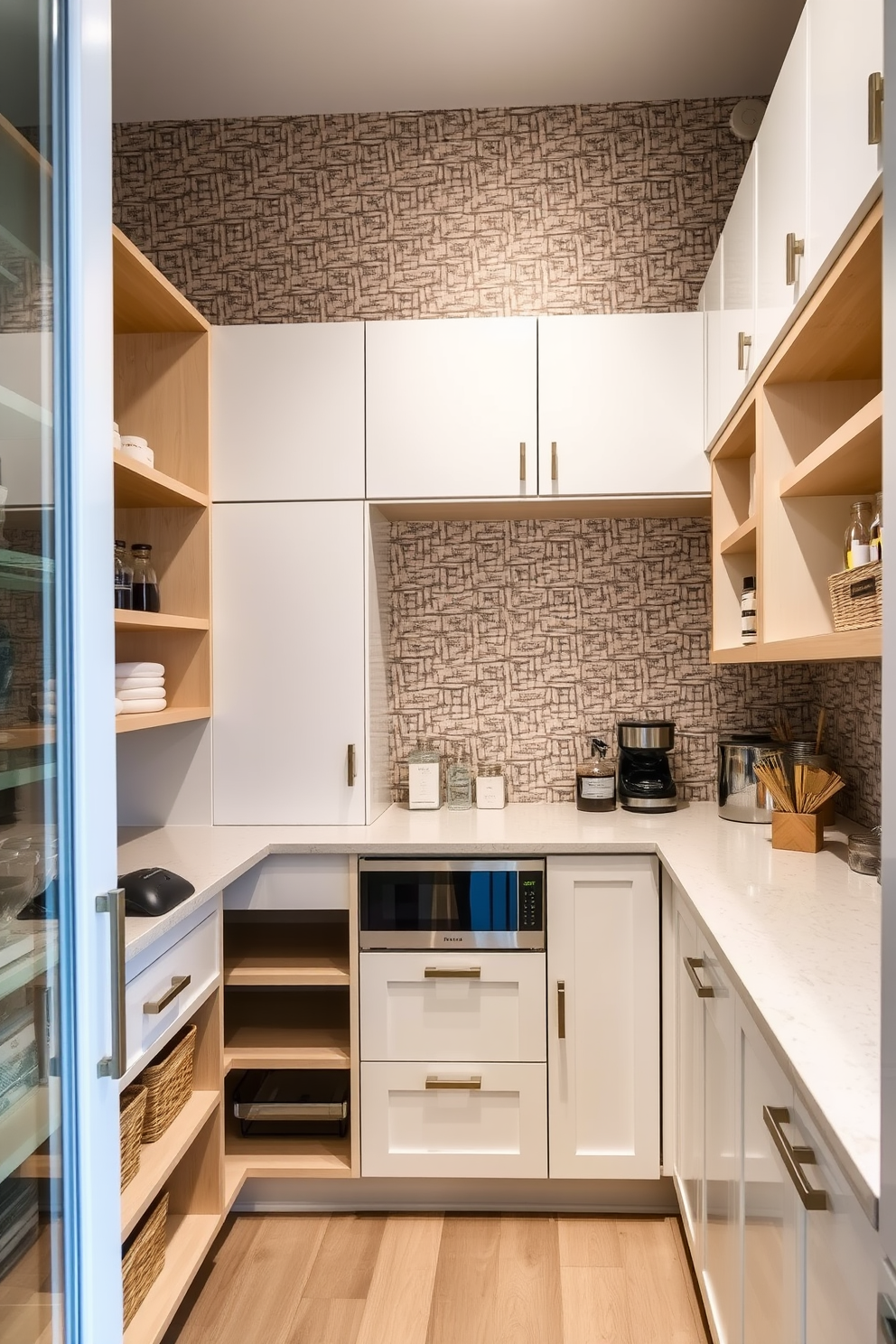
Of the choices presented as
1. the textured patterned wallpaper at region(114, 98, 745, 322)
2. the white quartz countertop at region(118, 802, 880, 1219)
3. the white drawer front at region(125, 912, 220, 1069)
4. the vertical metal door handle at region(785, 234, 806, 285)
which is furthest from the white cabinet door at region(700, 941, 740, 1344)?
the textured patterned wallpaper at region(114, 98, 745, 322)

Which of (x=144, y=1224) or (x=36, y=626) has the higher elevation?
(x=36, y=626)

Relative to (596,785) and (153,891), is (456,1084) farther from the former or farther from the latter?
(153,891)

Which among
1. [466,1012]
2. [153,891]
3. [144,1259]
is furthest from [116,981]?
[466,1012]

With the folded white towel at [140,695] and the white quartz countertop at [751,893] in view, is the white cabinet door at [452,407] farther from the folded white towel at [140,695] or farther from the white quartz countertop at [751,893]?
the white quartz countertop at [751,893]

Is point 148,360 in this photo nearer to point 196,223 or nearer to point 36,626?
point 196,223

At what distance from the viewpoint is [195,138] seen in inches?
113

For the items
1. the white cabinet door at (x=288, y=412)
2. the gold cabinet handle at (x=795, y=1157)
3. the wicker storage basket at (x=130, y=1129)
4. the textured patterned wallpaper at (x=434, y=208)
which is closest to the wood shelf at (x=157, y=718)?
the white cabinet door at (x=288, y=412)

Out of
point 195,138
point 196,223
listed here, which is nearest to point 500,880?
point 196,223

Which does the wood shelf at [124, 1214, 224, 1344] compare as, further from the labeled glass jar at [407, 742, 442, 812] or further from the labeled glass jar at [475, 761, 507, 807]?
the labeled glass jar at [475, 761, 507, 807]

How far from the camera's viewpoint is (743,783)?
7.98 feet

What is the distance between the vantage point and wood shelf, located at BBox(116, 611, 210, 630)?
1.97 metres

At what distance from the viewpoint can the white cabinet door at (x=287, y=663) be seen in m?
2.48

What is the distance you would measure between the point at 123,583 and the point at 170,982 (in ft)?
3.10

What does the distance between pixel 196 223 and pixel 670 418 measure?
1.64 m
